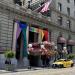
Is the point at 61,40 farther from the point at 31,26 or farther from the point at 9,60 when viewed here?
the point at 9,60

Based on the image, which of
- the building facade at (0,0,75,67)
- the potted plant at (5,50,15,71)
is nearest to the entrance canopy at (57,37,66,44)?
the building facade at (0,0,75,67)

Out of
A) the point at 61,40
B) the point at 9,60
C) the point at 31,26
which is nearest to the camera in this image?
the point at 9,60

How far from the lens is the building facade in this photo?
142 feet

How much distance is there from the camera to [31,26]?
51.1 m

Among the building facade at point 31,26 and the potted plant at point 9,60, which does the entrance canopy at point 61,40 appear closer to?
the building facade at point 31,26

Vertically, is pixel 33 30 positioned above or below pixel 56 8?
below

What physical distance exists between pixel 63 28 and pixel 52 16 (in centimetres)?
531

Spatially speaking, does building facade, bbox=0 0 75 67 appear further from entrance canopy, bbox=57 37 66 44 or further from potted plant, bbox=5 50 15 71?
potted plant, bbox=5 50 15 71

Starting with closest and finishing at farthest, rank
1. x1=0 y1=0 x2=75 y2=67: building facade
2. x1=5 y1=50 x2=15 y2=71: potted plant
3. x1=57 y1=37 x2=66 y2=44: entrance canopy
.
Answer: x1=5 y1=50 x2=15 y2=71: potted plant, x1=0 y1=0 x2=75 y2=67: building facade, x1=57 y1=37 x2=66 y2=44: entrance canopy

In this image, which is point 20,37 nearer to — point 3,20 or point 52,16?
point 3,20

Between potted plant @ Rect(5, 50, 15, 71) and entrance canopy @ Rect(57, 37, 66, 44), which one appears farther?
entrance canopy @ Rect(57, 37, 66, 44)

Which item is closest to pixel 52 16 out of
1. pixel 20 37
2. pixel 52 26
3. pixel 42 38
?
pixel 52 26

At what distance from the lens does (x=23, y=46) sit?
48094 mm

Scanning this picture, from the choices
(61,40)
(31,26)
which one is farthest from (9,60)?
(61,40)
